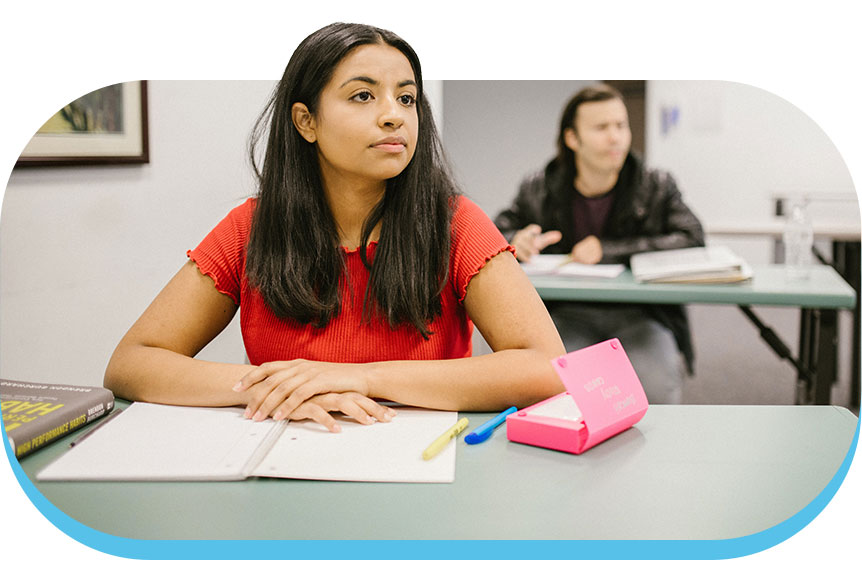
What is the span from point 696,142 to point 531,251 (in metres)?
2.31

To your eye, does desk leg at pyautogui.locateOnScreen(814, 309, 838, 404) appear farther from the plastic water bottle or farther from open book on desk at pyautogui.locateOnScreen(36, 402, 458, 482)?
open book on desk at pyautogui.locateOnScreen(36, 402, 458, 482)

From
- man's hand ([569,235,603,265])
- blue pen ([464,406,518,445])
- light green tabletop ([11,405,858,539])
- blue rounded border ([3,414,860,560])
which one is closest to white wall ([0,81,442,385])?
light green tabletop ([11,405,858,539])

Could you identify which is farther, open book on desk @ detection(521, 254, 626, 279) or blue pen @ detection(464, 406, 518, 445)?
open book on desk @ detection(521, 254, 626, 279)

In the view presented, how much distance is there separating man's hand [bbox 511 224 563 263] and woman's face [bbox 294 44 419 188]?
147cm

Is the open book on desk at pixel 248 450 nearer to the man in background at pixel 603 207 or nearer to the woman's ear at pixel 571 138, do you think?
the man in background at pixel 603 207

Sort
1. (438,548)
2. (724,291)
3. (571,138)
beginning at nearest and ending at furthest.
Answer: (438,548) → (724,291) → (571,138)

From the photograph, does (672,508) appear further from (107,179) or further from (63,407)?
(107,179)

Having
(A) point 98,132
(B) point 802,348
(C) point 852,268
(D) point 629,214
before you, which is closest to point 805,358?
(B) point 802,348

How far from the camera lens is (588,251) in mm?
2689

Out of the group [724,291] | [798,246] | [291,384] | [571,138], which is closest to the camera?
[291,384]

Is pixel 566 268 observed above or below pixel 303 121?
below

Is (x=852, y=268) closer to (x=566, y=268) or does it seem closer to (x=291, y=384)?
(x=566, y=268)

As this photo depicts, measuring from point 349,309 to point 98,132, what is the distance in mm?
445

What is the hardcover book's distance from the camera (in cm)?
90
